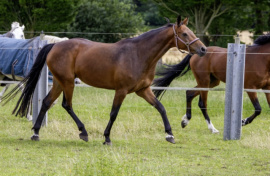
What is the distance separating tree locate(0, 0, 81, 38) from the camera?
2342cm

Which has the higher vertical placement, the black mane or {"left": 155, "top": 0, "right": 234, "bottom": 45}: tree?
the black mane

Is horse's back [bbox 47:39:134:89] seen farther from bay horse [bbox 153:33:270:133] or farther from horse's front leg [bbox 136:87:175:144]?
bay horse [bbox 153:33:270:133]

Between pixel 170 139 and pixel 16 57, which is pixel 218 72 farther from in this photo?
pixel 16 57

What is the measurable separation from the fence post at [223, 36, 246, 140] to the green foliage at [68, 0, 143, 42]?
1773 cm

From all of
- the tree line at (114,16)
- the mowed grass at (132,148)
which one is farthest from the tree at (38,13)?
the mowed grass at (132,148)

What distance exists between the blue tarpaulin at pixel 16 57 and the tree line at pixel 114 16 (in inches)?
506

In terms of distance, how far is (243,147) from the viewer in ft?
26.4

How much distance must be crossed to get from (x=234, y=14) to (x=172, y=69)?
1803 cm

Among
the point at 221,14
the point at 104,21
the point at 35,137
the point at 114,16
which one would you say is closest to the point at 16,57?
the point at 35,137

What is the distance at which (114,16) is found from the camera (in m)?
27.2

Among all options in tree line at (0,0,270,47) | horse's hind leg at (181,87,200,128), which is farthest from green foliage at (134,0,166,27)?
horse's hind leg at (181,87,200,128)

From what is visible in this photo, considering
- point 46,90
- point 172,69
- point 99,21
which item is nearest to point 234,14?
point 99,21

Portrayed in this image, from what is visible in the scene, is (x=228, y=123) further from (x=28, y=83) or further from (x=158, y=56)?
(x=28, y=83)

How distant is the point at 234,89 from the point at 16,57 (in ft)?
14.1
